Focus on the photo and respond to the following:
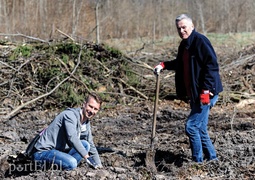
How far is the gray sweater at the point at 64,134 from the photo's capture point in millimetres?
4523

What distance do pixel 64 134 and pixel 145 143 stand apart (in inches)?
76.3

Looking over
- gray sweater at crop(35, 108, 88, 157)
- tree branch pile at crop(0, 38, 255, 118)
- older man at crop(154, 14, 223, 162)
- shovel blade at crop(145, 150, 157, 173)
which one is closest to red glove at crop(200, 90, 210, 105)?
older man at crop(154, 14, 223, 162)

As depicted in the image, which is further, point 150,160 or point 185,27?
point 150,160

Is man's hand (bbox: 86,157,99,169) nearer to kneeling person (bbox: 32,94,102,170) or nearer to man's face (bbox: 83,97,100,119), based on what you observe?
kneeling person (bbox: 32,94,102,170)

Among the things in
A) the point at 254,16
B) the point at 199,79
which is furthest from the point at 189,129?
the point at 254,16

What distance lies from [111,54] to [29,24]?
333 inches

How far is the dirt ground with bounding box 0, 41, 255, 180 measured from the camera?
15.5 ft

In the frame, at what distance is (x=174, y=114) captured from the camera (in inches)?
325

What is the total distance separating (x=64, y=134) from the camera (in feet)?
15.3

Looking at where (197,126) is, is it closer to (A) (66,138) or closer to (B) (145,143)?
(A) (66,138)

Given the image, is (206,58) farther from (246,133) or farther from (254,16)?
(254,16)

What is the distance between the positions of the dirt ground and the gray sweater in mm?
247

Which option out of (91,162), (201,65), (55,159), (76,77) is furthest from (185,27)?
(76,77)

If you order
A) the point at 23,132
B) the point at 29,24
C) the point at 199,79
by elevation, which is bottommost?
the point at 23,132
